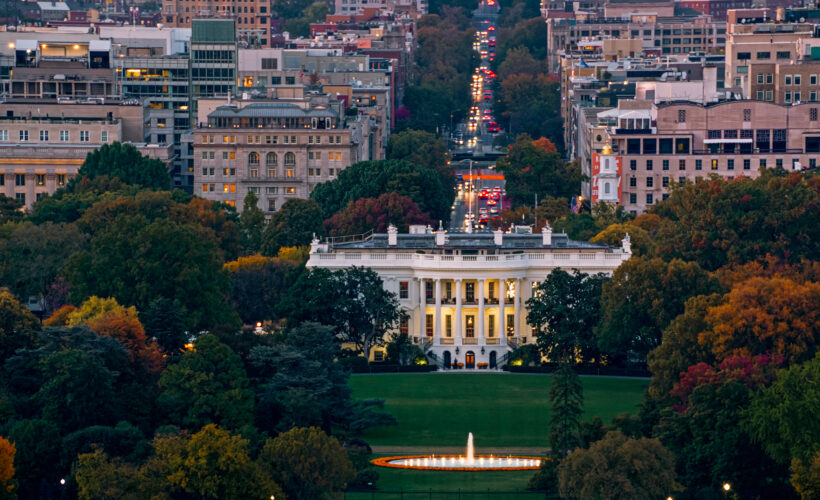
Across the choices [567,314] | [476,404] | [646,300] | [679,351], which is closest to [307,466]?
[679,351]

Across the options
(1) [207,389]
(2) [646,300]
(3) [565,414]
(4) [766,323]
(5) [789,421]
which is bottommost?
(3) [565,414]

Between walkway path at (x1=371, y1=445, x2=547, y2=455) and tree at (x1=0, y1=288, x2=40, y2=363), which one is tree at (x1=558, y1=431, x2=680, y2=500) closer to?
walkway path at (x1=371, y1=445, x2=547, y2=455)

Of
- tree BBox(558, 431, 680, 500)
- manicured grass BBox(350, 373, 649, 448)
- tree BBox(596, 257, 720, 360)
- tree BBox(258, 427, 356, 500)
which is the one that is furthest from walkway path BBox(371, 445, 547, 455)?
tree BBox(596, 257, 720, 360)

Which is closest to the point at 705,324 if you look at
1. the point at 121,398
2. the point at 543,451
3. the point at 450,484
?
the point at 543,451

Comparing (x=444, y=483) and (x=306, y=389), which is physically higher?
(x=306, y=389)

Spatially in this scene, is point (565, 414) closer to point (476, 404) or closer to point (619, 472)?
point (619, 472)

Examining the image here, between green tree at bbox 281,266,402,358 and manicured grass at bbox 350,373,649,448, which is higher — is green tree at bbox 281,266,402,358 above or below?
above
